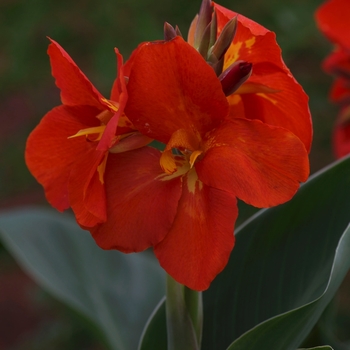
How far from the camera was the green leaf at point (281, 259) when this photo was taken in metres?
0.58

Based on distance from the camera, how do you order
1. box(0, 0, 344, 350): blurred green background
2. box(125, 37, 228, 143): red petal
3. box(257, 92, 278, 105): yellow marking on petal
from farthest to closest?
box(0, 0, 344, 350): blurred green background < box(257, 92, 278, 105): yellow marking on petal < box(125, 37, 228, 143): red petal

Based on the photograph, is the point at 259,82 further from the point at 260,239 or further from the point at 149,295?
the point at 149,295

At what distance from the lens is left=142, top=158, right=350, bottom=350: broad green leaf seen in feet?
1.89

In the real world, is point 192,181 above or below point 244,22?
below

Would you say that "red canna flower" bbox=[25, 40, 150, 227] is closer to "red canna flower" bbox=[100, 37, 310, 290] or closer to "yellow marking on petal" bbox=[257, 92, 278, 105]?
"red canna flower" bbox=[100, 37, 310, 290]

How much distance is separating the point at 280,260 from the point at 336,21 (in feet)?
1.37

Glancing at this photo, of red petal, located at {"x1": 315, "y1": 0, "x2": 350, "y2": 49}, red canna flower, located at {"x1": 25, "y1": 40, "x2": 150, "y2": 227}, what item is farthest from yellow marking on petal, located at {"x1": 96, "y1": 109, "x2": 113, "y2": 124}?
red petal, located at {"x1": 315, "y1": 0, "x2": 350, "y2": 49}

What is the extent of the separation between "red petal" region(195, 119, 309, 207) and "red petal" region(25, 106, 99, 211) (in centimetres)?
12

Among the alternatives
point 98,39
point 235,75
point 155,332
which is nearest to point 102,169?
point 235,75

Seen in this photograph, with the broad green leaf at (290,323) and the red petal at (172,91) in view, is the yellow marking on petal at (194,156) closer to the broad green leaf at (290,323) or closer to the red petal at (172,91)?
the red petal at (172,91)

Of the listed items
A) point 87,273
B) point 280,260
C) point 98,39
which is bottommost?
point 87,273

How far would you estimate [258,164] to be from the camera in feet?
1.38

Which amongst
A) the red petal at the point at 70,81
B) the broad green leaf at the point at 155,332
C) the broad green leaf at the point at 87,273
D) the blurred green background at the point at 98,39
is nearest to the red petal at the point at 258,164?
the red petal at the point at 70,81

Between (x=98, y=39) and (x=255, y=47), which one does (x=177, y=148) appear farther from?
(x=98, y=39)
